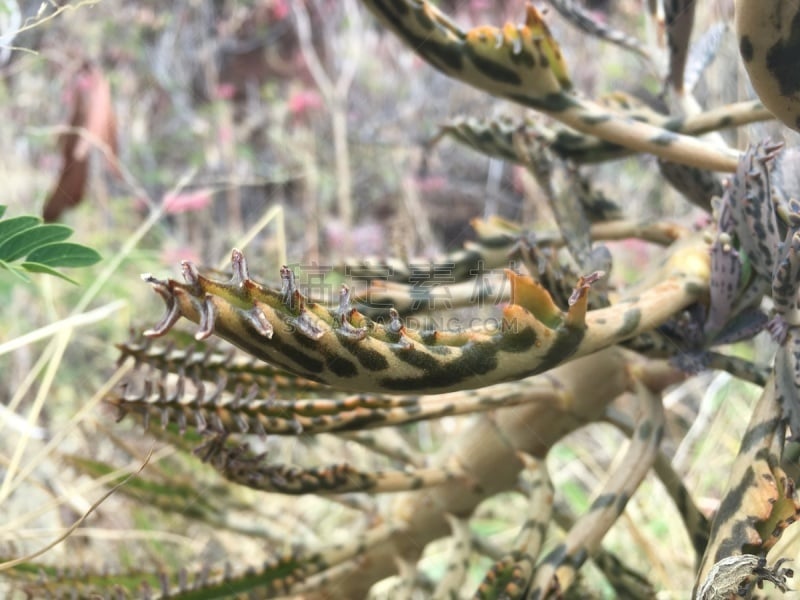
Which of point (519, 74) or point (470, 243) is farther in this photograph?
point (470, 243)

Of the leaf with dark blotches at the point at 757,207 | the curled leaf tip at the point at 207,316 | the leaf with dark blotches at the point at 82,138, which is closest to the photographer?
the curled leaf tip at the point at 207,316

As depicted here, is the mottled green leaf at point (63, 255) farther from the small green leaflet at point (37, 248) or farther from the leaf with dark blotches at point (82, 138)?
the leaf with dark blotches at point (82, 138)

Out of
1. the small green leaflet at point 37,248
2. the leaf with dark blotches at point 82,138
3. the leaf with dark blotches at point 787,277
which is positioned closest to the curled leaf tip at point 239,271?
the small green leaflet at point 37,248

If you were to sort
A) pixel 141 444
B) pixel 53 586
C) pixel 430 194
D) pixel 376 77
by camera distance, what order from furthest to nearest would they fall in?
pixel 376 77 < pixel 430 194 < pixel 141 444 < pixel 53 586

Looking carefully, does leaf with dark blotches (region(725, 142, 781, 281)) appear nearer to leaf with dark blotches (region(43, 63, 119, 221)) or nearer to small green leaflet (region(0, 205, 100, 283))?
small green leaflet (region(0, 205, 100, 283))

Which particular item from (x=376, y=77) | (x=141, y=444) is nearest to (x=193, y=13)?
(x=376, y=77)

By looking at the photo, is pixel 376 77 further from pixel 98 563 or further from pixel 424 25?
pixel 424 25

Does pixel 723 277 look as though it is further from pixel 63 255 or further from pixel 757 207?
pixel 63 255
